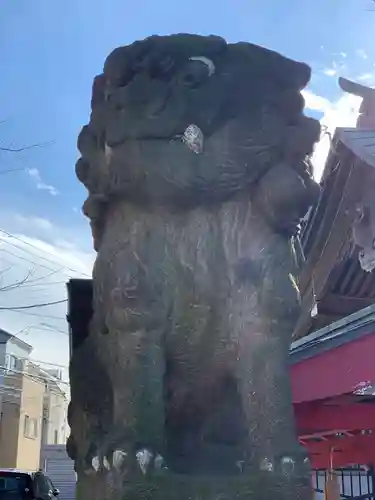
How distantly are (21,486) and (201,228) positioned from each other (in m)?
7.17

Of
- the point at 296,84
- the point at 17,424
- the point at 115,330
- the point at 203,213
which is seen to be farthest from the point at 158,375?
the point at 17,424

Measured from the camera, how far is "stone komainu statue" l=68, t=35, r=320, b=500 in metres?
2.31

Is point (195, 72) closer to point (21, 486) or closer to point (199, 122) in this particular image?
point (199, 122)

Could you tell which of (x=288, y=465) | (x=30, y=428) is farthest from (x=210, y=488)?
(x=30, y=428)

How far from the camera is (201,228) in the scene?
2418 mm

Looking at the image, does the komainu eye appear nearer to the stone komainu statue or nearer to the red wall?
the stone komainu statue

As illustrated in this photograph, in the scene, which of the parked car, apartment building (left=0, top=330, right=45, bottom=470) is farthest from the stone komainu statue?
apartment building (left=0, top=330, right=45, bottom=470)

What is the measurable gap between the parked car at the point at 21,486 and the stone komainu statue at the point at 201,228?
6.62 m

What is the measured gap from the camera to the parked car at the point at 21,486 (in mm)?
8500

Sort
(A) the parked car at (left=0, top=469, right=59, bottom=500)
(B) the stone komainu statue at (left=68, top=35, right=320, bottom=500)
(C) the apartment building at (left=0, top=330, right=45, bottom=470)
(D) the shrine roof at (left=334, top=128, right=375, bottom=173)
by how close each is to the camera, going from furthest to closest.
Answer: (C) the apartment building at (left=0, top=330, right=45, bottom=470) < (A) the parked car at (left=0, top=469, right=59, bottom=500) < (D) the shrine roof at (left=334, top=128, right=375, bottom=173) < (B) the stone komainu statue at (left=68, top=35, right=320, bottom=500)

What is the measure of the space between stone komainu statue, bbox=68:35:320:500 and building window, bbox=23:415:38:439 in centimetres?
1778

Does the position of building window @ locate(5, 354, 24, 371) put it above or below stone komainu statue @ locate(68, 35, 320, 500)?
above

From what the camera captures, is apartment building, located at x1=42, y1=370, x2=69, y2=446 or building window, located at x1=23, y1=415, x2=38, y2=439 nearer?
building window, located at x1=23, y1=415, x2=38, y2=439

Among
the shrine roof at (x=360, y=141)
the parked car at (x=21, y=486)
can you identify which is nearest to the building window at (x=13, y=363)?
the parked car at (x=21, y=486)
